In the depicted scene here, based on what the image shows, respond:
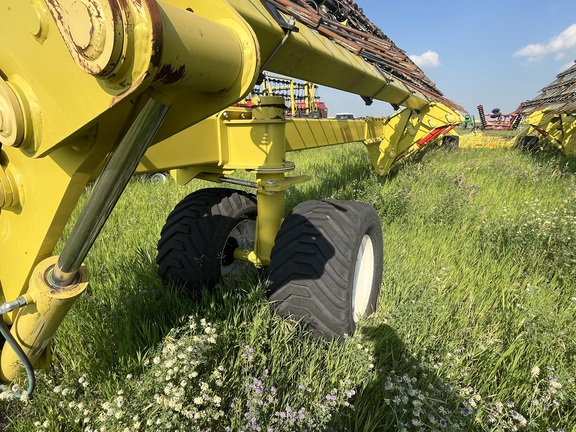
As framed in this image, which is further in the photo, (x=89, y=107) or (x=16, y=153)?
(x=16, y=153)

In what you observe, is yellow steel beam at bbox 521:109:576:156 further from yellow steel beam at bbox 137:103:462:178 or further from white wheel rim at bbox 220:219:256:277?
white wheel rim at bbox 220:219:256:277

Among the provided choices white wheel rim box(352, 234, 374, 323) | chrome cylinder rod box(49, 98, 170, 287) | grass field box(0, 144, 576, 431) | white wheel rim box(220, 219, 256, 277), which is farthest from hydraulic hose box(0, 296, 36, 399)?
white wheel rim box(352, 234, 374, 323)

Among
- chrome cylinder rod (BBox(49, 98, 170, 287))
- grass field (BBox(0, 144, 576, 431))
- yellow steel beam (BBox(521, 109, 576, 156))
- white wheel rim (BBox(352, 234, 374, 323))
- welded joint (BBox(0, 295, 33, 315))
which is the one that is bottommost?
grass field (BBox(0, 144, 576, 431))

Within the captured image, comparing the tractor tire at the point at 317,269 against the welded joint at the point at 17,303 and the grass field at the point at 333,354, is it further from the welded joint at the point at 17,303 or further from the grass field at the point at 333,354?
the welded joint at the point at 17,303

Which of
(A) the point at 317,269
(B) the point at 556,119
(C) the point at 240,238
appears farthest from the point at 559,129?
(A) the point at 317,269

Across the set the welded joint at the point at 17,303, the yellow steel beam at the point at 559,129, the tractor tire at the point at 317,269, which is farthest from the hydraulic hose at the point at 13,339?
the yellow steel beam at the point at 559,129

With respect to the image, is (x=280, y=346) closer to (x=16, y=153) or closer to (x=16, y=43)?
(x=16, y=153)

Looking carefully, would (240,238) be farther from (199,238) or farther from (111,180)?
(111,180)

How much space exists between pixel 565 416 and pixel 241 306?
5.43ft

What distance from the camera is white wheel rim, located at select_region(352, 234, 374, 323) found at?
226cm

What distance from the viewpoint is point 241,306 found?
1.95 metres

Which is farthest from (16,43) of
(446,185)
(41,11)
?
(446,185)

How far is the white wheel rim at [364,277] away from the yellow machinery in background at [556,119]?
6.43 metres

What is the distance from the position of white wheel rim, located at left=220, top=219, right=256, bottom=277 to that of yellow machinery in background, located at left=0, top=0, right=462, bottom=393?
0.37ft
